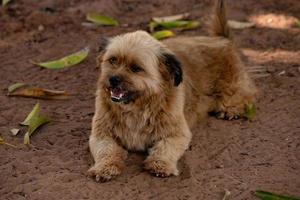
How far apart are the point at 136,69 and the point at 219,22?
80.7 inches

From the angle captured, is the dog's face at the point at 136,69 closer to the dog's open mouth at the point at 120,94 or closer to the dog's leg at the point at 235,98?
the dog's open mouth at the point at 120,94

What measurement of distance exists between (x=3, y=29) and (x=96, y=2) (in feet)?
4.99

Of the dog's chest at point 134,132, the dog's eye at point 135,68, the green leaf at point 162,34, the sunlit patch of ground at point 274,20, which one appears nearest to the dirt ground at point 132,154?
the sunlit patch of ground at point 274,20

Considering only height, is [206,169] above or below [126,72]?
below

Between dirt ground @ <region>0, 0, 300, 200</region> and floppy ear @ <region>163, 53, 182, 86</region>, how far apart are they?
0.80 m

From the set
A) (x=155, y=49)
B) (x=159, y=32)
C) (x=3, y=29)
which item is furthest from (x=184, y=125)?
(x=3, y=29)

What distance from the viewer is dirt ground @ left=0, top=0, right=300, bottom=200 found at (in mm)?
5730

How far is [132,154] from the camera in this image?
21.0 ft

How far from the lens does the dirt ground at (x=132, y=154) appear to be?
573cm

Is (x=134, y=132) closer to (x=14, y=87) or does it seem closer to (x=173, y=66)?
(x=173, y=66)

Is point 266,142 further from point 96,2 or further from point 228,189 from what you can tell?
point 96,2

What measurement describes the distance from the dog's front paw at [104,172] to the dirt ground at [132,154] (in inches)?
2.4

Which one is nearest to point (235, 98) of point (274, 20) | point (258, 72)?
point (258, 72)

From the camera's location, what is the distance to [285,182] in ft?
19.1
